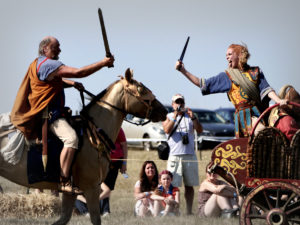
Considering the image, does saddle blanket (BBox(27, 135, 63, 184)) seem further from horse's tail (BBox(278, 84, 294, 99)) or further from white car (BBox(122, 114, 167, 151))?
white car (BBox(122, 114, 167, 151))

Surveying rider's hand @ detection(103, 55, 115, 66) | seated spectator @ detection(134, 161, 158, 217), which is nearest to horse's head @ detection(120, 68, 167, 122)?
rider's hand @ detection(103, 55, 115, 66)

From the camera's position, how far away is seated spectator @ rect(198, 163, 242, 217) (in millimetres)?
9258

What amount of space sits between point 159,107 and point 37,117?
5.13ft

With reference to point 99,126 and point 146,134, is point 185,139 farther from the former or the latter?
point 146,134

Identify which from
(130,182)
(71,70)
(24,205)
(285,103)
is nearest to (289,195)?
(285,103)

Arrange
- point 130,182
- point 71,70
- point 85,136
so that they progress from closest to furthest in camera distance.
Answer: point 71,70 → point 85,136 → point 130,182

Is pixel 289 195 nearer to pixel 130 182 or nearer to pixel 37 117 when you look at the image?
pixel 37 117

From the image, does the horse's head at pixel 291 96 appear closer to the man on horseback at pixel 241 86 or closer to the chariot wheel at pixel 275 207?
the man on horseback at pixel 241 86

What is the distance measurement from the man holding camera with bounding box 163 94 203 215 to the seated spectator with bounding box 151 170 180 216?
0.22 meters

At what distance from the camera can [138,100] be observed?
704 cm

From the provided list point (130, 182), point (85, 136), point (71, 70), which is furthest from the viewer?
point (130, 182)

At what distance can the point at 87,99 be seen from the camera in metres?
7.21

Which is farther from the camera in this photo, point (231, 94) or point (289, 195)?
point (231, 94)

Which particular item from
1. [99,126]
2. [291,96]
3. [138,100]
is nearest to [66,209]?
[99,126]
